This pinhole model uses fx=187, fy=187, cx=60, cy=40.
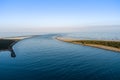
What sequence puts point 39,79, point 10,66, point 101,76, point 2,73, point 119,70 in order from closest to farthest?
point 39,79 → point 101,76 → point 2,73 → point 119,70 → point 10,66

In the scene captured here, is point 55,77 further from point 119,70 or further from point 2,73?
point 119,70

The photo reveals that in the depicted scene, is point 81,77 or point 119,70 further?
point 119,70

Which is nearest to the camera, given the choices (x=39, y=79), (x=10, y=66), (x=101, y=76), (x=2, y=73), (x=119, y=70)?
(x=39, y=79)

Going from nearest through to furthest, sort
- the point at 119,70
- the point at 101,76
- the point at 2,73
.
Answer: the point at 101,76 < the point at 2,73 < the point at 119,70

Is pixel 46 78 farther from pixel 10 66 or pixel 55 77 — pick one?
pixel 10 66

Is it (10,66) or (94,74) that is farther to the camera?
(10,66)

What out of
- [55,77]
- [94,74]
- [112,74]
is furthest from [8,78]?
[112,74]

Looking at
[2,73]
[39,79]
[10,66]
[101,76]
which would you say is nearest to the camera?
[39,79]

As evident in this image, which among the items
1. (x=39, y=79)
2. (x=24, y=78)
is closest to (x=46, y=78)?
(x=39, y=79)
